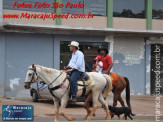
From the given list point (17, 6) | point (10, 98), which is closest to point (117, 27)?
point (17, 6)

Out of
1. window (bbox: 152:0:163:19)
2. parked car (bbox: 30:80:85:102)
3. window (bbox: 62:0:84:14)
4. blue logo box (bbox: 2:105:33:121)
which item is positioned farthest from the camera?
window (bbox: 152:0:163:19)

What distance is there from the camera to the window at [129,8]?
2433 centimetres

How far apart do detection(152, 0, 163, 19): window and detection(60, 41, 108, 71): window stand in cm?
431

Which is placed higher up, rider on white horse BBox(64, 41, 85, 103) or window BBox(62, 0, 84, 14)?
window BBox(62, 0, 84, 14)

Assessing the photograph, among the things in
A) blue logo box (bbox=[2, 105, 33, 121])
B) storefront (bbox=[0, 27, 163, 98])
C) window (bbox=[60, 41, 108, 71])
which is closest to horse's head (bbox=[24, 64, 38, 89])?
blue logo box (bbox=[2, 105, 33, 121])

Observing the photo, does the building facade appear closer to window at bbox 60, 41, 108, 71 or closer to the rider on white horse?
window at bbox 60, 41, 108, 71

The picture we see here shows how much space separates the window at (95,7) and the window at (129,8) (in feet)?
2.76

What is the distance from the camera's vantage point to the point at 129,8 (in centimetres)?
2475

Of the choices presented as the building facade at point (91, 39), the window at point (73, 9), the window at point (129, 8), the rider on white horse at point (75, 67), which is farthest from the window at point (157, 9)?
the rider on white horse at point (75, 67)

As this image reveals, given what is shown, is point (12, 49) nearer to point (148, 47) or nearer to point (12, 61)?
point (12, 61)

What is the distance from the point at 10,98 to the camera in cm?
2042

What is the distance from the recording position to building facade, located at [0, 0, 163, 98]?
21062 millimetres

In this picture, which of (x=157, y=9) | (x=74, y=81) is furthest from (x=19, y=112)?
(x=157, y=9)

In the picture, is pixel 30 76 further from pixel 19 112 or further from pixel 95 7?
pixel 95 7
